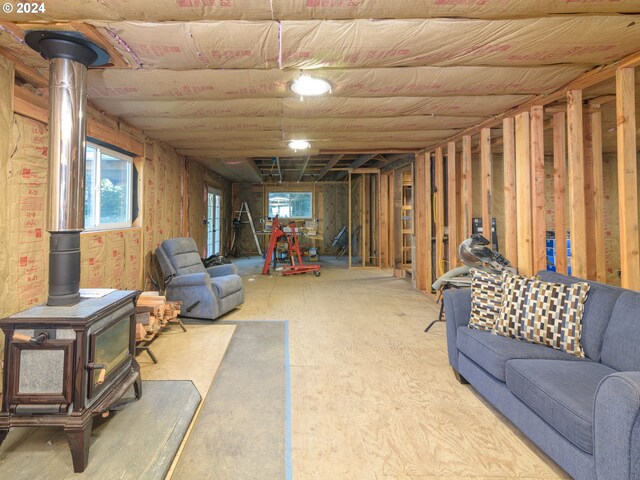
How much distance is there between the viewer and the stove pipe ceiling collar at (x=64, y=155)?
1.65 metres

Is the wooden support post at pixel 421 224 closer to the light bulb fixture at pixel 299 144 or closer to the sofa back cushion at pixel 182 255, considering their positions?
the light bulb fixture at pixel 299 144

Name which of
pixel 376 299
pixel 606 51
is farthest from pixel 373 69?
pixel 376 299

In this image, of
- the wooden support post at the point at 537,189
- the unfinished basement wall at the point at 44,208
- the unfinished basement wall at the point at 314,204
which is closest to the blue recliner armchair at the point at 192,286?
the unfinished basement wall at the point at 44,208

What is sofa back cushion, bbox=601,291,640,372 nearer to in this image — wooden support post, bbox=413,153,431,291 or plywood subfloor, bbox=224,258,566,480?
plywood subfloor, bbox=224,258,566,480

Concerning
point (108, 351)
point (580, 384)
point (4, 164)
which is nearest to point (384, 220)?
point (580, 384)

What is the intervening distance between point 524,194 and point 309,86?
2.28 metres

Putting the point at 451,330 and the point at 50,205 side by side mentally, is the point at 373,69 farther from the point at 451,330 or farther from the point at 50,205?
the point at 50,205

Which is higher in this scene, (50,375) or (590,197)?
(590,197)

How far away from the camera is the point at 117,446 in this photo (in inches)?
60.4

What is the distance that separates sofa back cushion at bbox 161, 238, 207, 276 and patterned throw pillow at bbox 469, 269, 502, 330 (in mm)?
3240

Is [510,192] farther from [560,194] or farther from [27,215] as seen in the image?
[27,215]

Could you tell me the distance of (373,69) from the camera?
2.16 metres

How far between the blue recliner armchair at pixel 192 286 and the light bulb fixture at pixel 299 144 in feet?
6.71

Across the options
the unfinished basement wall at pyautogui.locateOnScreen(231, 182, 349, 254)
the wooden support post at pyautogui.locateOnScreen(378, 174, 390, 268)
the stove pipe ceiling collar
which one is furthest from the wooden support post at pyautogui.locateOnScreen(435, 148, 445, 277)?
the unfinished basement wall at pyautogui.locateOnScreen(231, 182, 349, 254)
